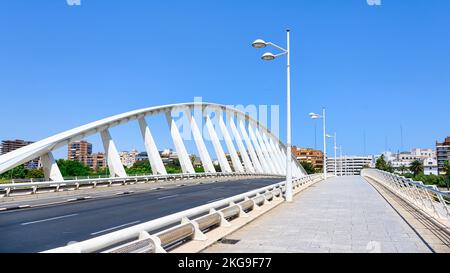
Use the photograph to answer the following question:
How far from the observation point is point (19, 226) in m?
10.7

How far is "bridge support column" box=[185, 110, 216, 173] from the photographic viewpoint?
49.6 m

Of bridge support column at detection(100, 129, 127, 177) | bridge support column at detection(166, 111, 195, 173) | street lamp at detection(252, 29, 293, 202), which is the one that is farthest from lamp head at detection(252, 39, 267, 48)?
bridge support column at detection(166, 111, 195, 173)

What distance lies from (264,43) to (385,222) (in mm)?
9807

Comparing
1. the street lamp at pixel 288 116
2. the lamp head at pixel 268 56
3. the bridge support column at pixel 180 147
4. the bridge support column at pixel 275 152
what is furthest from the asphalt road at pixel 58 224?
the bridge support column at pixel 275 152

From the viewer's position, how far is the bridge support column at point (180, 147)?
4428cm

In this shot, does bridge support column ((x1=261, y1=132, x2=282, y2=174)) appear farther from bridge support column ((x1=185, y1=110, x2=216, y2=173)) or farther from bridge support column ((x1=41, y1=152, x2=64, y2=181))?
bridge support column ((x1=41, y1=152, x2=64, y2=181))

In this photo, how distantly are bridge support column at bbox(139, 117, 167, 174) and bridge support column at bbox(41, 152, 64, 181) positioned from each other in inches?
555

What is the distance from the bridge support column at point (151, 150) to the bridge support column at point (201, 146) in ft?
39.2

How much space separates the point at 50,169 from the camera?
23734 millimetres

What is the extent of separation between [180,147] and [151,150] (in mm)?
6968

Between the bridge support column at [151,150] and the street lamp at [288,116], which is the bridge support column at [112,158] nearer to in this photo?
the bridge support column at [151,150]

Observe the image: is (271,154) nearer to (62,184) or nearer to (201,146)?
(201,146)
